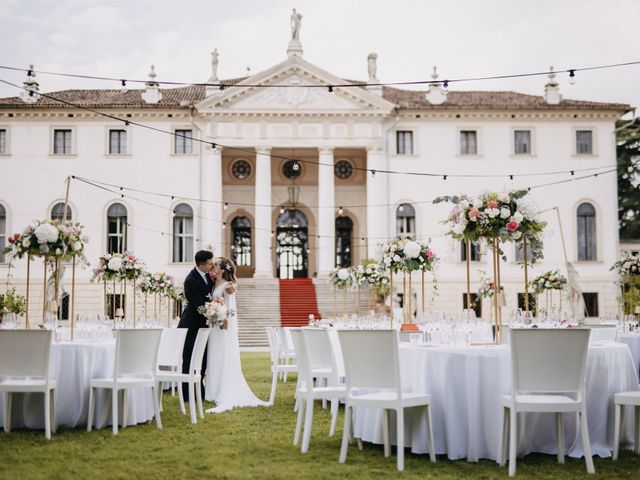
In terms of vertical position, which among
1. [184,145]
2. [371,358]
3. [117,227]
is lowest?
[371,358]

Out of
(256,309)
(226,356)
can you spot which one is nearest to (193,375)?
(226,356)

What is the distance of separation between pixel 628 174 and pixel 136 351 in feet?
116

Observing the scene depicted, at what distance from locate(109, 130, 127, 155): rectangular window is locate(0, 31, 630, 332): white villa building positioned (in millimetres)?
74

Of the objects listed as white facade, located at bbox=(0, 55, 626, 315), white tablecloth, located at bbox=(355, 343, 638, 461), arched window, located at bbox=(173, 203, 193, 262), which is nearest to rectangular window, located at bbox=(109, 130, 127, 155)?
white facade, located at bbox=(0, 55, 626, 315)

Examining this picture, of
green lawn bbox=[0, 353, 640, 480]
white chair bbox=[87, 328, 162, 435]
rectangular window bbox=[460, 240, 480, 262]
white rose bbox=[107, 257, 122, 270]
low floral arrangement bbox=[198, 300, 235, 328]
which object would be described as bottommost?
green lawn bbox=[0, 353, 640, 480]

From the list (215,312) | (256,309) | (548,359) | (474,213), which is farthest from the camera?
(256,309)

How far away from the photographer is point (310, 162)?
3356 centimetres

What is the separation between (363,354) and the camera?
6926mm

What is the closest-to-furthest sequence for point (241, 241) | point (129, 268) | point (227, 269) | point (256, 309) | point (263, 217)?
point (227, 269), point (129, 268), point (256, 309), point (263, 217), point (241, 241)

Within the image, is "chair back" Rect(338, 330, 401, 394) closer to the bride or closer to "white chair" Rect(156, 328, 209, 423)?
"white chair" Rect(156, 328, 209, 423)

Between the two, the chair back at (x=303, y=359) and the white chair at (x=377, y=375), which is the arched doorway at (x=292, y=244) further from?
the white chair at (x=377, y=375)

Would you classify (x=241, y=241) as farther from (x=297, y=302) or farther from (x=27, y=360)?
(x=27, y=360)

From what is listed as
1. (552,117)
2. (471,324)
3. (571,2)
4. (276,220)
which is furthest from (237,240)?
(471,324)

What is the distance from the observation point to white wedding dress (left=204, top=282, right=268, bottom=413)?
10945 mm
